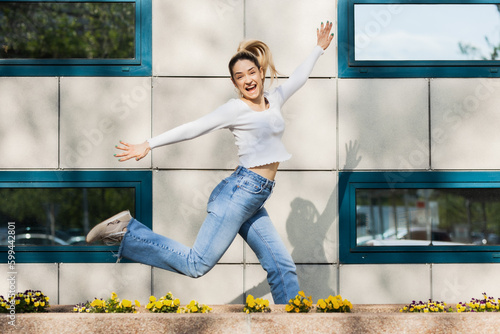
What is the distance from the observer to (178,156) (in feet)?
20.8

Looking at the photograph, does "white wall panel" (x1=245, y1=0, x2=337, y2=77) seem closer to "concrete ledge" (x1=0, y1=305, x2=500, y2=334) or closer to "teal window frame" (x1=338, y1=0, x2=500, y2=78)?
"teal window frame" (x1=338, y1=0, x2=500, y2=78)

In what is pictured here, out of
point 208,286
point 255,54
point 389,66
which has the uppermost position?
point 389,66

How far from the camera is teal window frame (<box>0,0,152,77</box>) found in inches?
249

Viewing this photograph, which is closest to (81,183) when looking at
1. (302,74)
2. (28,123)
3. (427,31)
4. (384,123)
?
(28,123)

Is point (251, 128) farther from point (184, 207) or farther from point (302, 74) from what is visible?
point (184, 207)

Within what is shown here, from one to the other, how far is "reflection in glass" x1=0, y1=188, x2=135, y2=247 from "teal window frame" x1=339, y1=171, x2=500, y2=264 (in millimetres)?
2394

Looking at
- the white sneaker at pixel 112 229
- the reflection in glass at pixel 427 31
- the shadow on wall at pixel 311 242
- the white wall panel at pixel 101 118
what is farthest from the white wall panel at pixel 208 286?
the reflection in glass at pixel 427 31

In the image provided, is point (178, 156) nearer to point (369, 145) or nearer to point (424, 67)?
point (369, 145)

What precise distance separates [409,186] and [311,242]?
1250 millimetres

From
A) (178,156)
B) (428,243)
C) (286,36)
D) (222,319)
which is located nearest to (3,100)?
(178,156)

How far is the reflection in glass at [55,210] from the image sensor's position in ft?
20.9

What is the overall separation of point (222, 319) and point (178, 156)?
103 inches

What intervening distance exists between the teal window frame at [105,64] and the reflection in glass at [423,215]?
9.16 ft

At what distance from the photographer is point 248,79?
184 inches
